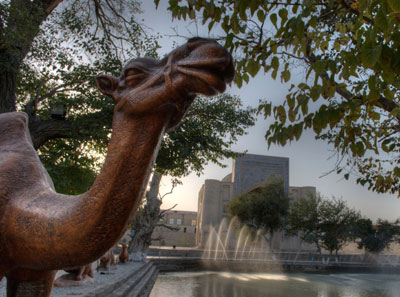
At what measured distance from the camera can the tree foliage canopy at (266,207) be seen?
94.9 ft

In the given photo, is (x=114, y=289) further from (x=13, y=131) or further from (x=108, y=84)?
(x=108, y=84)

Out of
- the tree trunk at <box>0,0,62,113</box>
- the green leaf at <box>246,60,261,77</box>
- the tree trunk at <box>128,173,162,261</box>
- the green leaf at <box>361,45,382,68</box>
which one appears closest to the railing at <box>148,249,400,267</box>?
the tree trunk at <box>128,173,162,261</box>

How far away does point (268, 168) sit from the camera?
33406 millimetres

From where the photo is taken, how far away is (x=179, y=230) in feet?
125

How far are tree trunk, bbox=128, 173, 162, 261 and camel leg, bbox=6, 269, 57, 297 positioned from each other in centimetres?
A: 1471

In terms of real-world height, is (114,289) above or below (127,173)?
below

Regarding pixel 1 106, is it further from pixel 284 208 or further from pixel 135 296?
pixel 284 208

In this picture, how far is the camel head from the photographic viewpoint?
79 centimetres

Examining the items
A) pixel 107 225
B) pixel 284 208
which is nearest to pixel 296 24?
pixel 107 225

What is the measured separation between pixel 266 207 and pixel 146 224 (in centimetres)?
1569

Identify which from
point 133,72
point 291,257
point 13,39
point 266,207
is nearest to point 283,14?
point 133,72

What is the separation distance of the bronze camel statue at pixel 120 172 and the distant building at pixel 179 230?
102ft

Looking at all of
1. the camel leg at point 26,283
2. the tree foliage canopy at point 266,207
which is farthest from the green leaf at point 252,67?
the tree foliage canopy at point 266,207

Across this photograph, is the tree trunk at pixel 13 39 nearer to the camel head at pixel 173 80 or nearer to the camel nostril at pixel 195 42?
the camel head at pixel 173 80
